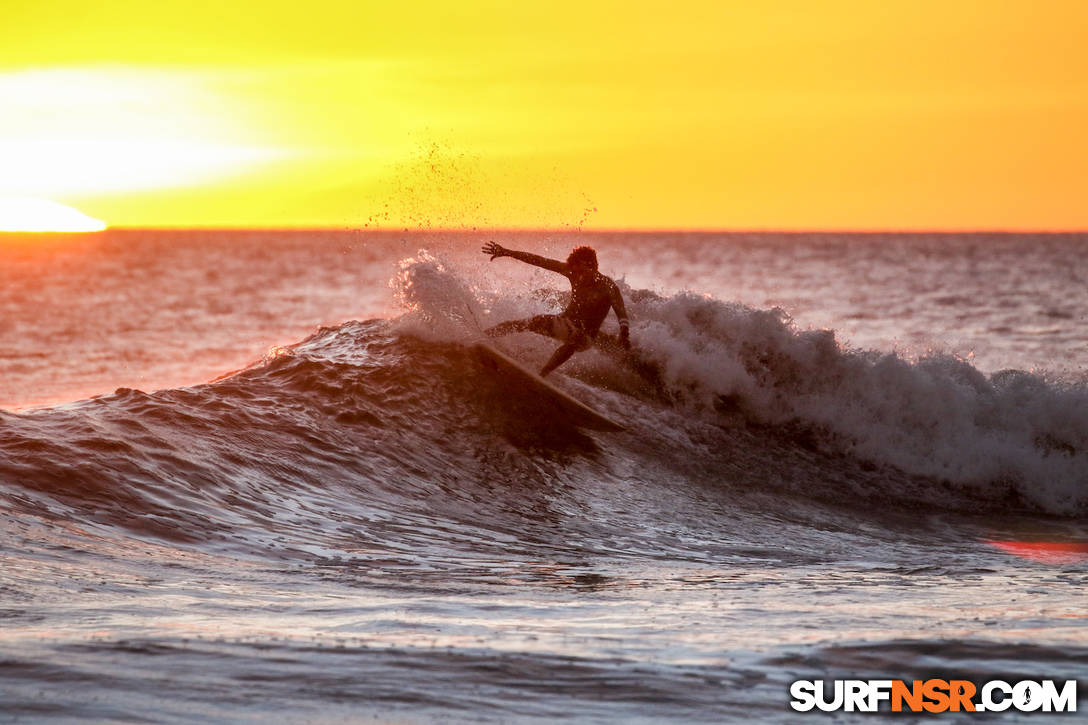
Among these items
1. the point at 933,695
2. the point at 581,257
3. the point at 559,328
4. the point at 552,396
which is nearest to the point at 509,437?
the point at 552,396

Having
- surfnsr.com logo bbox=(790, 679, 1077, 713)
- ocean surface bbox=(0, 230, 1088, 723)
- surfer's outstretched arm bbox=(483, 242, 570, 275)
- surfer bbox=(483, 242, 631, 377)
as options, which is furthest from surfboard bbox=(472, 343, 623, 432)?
surfnsr.com logo bbox=(790, 679, 1077, 713)

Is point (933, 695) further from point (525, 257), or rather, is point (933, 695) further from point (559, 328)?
point (559, 328)

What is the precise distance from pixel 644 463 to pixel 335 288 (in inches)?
1849

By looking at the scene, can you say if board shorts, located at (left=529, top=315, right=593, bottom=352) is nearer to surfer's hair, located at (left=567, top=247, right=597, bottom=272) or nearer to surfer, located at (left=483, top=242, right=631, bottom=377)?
surfer, located at (left=483, top=242, right=631, bottom=377)

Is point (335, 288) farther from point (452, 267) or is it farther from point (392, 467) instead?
point (392, 467)

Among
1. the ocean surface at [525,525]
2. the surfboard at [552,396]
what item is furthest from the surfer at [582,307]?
the ocean surface at [525,525]

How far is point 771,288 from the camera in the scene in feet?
184

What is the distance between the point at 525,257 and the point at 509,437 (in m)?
1.78

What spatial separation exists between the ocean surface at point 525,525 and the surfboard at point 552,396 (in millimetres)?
127

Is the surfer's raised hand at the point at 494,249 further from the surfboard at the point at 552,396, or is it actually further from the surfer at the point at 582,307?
the surfboard at the point at 552,396

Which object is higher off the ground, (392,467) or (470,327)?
(470,327)

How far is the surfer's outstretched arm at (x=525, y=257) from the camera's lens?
35.3 feet

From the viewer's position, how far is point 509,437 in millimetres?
11070

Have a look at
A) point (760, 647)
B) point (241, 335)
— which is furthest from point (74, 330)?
point (760, 647)
